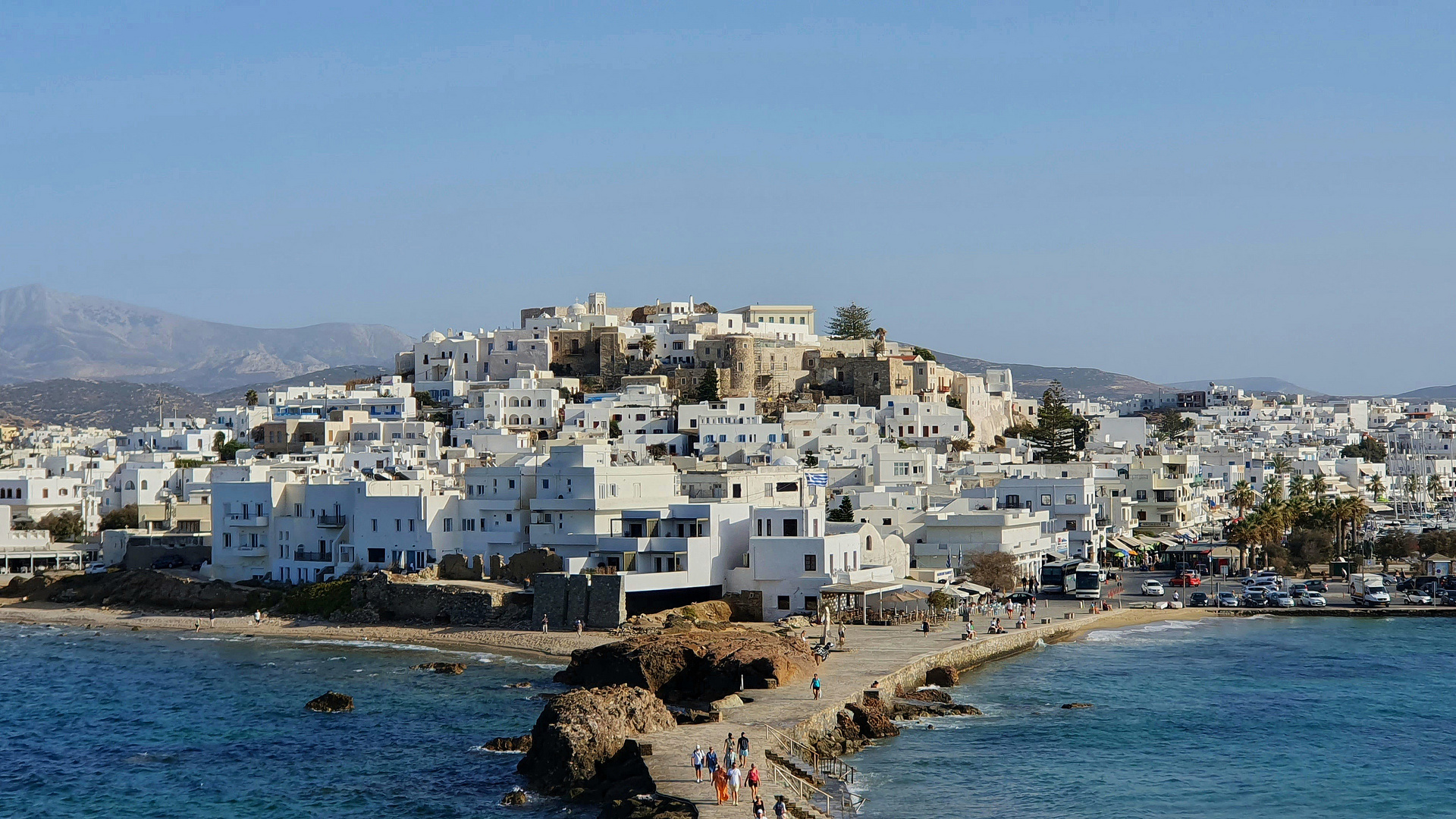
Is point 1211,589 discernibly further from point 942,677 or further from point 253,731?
point 253,731

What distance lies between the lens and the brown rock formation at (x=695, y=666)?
3622cm

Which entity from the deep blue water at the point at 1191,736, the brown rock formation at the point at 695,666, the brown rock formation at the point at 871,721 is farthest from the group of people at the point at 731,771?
the brown rock formation at the point at 695,666

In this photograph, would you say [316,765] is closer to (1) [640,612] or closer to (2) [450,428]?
(1) [640,612]

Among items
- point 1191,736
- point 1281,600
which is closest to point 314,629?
point 1191,736

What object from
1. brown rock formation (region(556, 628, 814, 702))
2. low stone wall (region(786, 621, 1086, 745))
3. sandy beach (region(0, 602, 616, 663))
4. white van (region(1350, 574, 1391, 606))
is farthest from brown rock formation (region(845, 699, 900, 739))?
white van (region(1350, 574, 1391, 606))

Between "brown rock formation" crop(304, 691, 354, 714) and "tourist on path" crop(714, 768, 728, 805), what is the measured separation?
15.2 meters

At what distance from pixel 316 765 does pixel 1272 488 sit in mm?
63321

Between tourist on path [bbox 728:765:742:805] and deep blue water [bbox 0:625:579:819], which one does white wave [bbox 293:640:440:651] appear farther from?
tourist on path [bbox 728:765:742:805]

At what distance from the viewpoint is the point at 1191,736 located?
1373 inches

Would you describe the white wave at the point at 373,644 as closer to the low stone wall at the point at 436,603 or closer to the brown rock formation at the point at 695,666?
the low stone wall at the point at 436,603

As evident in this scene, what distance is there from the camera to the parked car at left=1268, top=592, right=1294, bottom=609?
5478 centimetres

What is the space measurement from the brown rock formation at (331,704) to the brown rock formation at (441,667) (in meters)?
4.06

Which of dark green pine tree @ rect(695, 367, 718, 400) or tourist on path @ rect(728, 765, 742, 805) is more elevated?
dark green pine tree @ rect(695, 367, 718, 400)

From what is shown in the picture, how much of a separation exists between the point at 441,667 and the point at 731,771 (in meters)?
19.1
